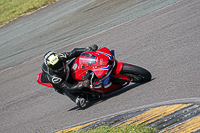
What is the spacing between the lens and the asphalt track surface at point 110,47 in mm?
7047

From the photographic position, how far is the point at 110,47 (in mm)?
11344

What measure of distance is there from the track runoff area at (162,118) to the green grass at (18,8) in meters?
16.5

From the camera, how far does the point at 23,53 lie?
1458cm

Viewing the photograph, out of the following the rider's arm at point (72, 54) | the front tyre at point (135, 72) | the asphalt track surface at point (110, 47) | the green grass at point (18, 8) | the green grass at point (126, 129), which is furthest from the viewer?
the green grass at point (18, 8)

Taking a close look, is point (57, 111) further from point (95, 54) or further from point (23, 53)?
point (23, 53)

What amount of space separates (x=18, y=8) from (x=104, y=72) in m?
17.5

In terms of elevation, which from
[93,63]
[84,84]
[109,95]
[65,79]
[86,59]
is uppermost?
[86,59]

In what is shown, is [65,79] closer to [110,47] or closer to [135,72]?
[135,72]

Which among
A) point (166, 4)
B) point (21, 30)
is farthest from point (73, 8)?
point (166, 4)

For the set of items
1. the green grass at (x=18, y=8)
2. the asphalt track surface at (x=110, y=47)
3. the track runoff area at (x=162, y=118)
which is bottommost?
the asphalt track surface at (x=110, y=47)

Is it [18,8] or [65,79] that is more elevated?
[18,8]

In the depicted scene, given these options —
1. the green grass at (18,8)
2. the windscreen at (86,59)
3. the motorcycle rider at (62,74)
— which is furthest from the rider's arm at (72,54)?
the green grass at (18,8)

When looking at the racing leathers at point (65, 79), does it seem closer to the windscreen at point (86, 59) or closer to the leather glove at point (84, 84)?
the leather glove at point (84, 84)

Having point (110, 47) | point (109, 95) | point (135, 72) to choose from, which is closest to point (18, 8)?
point (110, 47)
